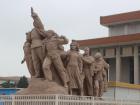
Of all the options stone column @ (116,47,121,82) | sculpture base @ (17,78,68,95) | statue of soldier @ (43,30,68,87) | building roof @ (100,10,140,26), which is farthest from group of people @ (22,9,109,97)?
building roof @ (100,10,140,26)

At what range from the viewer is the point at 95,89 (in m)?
13.6

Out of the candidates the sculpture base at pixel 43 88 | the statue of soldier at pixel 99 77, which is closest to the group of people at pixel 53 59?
the sculpture base at pixel 43 88

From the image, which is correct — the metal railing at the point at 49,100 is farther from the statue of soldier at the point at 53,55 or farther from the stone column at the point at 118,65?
the stone column at the point at 118,65

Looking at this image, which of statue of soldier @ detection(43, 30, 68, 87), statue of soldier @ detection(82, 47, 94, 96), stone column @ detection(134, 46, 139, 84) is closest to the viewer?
statue of soldier @ detection(43, 30, 68, 87)

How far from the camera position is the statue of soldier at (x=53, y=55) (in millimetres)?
11883

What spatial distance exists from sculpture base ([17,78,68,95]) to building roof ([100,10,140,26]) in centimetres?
2100

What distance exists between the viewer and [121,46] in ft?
104

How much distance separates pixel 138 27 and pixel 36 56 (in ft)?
73.3

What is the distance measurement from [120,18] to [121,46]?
274 centimetres

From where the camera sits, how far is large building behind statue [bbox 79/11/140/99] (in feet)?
100

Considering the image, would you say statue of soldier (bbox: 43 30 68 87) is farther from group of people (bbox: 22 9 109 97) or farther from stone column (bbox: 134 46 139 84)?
stone column (bbox: 134 46 139 84)

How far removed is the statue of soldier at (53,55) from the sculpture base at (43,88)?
0.67 feet

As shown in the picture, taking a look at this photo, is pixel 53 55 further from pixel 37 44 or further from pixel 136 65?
pixel 136 65

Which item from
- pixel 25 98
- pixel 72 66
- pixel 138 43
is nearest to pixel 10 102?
pixel 25 98
